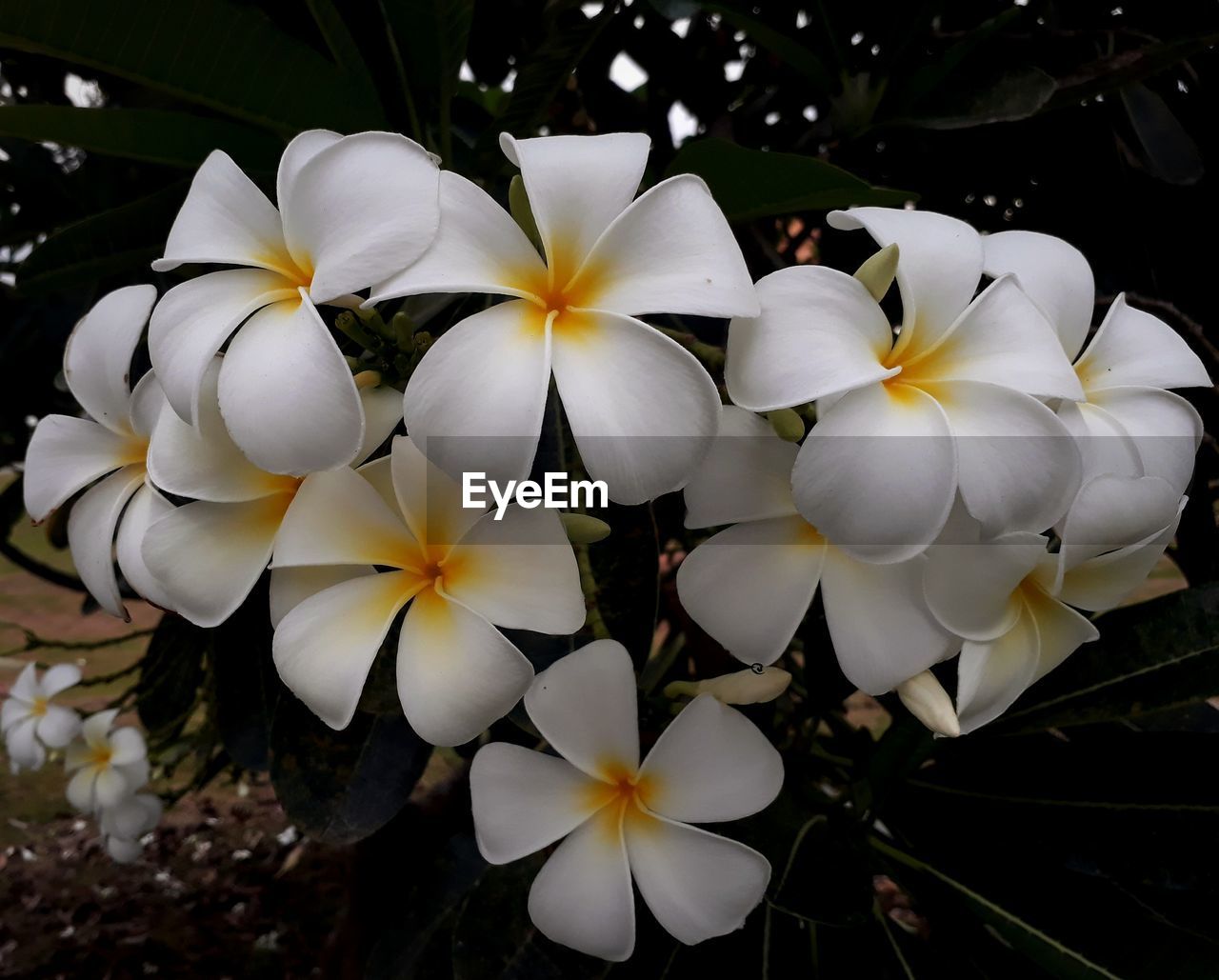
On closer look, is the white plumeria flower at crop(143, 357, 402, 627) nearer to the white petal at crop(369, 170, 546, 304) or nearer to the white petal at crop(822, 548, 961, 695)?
the white petal at crop(369, 170, 546, 304)

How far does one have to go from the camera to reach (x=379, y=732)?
0.69 meters

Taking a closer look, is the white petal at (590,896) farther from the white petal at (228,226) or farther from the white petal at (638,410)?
the white petal at (228,226)

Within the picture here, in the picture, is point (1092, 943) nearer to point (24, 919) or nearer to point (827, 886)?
point (827, 886)

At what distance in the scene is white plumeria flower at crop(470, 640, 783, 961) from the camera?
48 cm

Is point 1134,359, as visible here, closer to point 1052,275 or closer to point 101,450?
point 1052,275

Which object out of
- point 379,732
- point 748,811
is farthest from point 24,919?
point 748,811

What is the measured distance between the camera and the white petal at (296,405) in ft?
1.17

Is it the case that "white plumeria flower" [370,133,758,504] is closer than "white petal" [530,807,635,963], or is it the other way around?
"white plumeria flower" [370,133,758,504]

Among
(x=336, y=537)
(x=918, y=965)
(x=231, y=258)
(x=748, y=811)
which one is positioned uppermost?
(x=231, y=258)

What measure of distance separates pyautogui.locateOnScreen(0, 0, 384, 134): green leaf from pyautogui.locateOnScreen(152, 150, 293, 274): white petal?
0.20 metres

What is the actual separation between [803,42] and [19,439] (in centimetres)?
128

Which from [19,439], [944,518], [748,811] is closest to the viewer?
[944,518]

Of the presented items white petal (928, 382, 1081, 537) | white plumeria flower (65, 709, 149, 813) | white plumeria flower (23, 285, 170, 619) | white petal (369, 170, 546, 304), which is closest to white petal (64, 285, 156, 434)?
white plumeria flower (23, 285, 170, 619)

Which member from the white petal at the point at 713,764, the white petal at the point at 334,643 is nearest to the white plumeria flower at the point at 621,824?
the white petal at the point at 713,764
